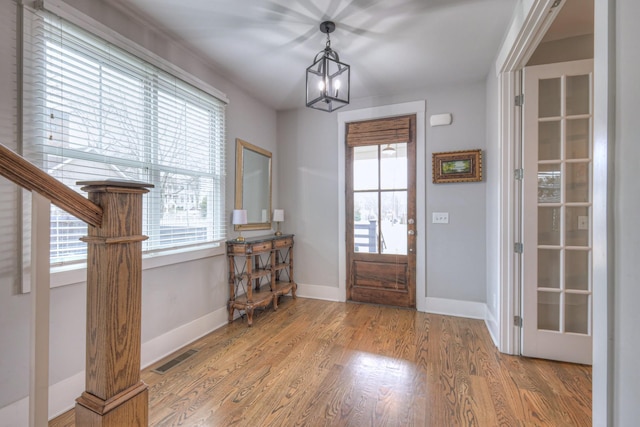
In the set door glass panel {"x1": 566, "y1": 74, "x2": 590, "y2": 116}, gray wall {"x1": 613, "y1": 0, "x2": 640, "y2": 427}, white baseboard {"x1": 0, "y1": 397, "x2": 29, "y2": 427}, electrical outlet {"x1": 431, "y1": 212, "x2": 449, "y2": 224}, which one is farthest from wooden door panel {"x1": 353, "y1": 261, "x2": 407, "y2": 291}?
white baseboard {"x1": 0, "y1": 397, "x2": 29, "y2": 427}

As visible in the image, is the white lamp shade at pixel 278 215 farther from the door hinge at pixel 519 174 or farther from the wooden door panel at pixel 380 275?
the door hinge at pixel 519 174

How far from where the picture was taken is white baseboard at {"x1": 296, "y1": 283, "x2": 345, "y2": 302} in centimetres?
376

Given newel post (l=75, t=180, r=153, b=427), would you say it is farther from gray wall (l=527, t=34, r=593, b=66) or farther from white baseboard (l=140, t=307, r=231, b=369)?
gray wall (l=527, t=34, r=593, b=66)

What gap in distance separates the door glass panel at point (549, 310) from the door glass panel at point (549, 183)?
29.6 inches

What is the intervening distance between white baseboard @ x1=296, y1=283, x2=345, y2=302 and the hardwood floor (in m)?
0.85

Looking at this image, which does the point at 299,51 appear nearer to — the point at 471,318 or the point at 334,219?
the point at 334,219

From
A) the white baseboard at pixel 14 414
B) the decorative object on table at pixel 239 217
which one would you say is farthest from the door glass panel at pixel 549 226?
the white baseboard at pixel 14 414

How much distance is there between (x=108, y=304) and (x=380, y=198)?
10.2ft

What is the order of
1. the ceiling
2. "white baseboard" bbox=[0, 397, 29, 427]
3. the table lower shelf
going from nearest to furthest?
"white baseboard" bbox=[0, 397, 29, 427] < the ceiling < the table lower shelf

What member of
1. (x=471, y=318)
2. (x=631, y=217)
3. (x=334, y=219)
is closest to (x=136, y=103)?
(x=334, y=219)

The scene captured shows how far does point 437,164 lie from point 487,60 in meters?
1.08

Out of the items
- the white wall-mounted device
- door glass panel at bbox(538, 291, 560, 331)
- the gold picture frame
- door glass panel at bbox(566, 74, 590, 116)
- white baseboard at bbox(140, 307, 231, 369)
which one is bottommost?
white baseboard at bbox(140, 307, 231, 369)

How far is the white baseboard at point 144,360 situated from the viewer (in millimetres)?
1520

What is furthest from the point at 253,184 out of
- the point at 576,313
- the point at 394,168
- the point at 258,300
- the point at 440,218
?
the point at 576,313
